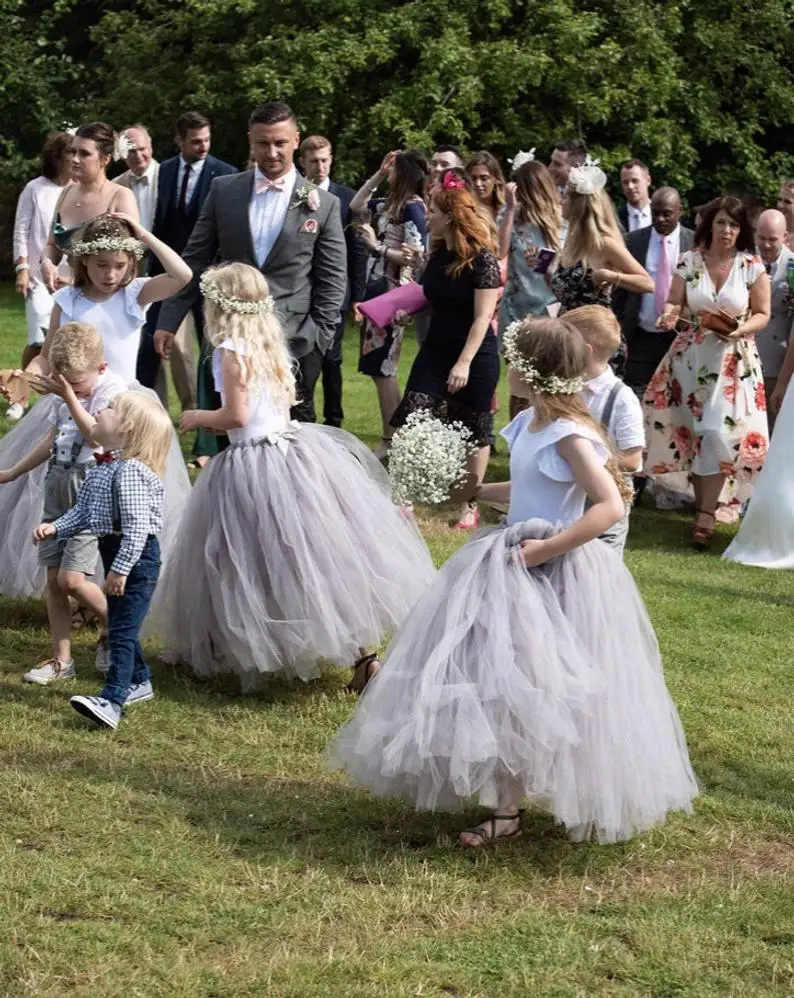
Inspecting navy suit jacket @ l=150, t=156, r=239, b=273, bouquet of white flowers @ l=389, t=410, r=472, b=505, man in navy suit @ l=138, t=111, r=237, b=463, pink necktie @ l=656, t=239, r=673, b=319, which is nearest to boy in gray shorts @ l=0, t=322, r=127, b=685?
bouquet of white flowers @ l=389, t=410, r=472, b=505

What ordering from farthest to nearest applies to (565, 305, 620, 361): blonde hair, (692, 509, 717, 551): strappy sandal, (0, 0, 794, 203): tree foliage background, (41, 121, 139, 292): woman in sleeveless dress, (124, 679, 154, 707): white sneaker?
(0, 0, 794, 203): tree foliage background
(692, 509, 717, 551): strappy sandal
(41, 121, 139, 292): woman in sleeveless dress
(124, 679, 154, 707): white sneaker
(565, 305, 620, 361): blonde hair

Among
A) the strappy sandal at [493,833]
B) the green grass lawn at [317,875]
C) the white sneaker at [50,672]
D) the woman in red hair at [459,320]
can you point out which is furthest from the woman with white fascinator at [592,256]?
the strappy sandal at [493,833]

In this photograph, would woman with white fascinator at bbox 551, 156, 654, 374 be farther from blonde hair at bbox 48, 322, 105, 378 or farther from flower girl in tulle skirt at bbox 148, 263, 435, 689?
blonde hair at bbox 48, 322, 105, 378

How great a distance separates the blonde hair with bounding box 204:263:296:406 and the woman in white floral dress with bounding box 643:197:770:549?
4.21 metres

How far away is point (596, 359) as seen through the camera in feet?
20.1

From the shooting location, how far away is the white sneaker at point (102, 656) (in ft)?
22.5

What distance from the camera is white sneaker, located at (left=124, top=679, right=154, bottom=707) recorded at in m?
6.41

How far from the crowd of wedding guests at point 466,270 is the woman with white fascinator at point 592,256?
12 millimetres

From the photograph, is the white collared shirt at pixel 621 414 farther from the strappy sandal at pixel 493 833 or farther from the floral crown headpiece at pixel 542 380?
the strappy sandal at pixel 493 833

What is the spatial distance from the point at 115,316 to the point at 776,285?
18.2 ft

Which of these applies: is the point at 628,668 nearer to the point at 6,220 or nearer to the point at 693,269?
the point at 693,269

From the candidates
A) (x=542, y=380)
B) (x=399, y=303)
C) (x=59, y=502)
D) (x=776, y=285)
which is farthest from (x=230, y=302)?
(x=776, y=285)

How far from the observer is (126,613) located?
246 inches

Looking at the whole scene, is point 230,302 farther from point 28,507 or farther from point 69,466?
point 28,507
